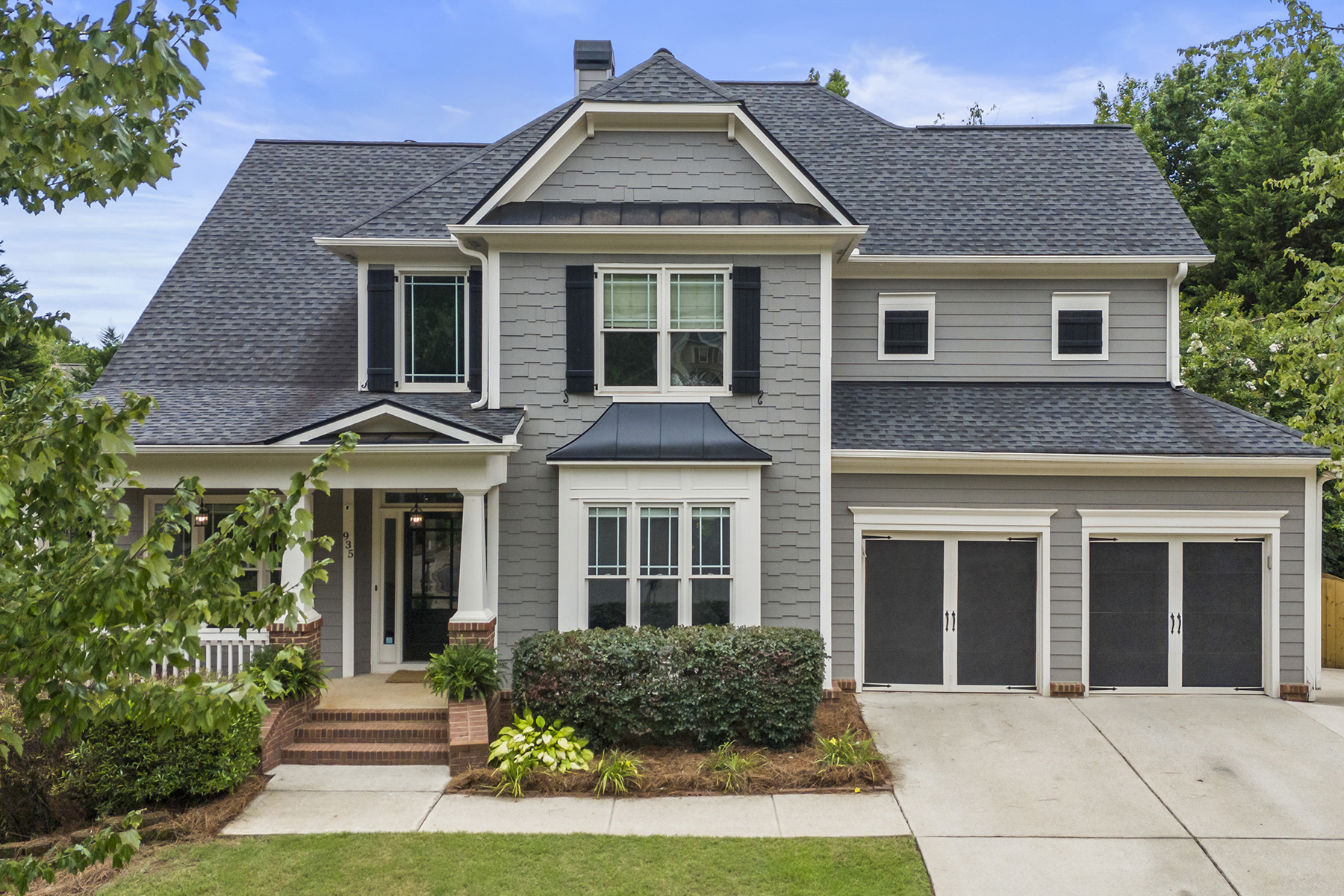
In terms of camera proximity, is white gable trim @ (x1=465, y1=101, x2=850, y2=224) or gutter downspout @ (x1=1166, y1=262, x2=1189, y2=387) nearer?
white gable trim @ (x1=465, y1=101, x2=850, y2=224)

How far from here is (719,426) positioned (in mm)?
10797

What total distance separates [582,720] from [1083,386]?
8811 mm

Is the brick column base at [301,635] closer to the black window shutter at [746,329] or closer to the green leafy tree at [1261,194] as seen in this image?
the black window shutter at [746,329]

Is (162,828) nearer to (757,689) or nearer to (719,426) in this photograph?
(757,689)

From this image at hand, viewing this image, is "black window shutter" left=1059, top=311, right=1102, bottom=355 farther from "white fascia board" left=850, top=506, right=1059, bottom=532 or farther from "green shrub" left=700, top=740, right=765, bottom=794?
"green shrub" left=700, top=740, right=765, bottom=794

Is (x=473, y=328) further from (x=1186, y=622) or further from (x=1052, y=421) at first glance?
(x=1186, y=622)

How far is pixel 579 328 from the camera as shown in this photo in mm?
10945

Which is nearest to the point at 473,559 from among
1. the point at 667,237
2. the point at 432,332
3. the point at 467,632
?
the point at 467,632

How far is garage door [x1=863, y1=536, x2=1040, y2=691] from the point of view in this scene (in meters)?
11.8

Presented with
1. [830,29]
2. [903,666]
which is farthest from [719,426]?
[830,29]

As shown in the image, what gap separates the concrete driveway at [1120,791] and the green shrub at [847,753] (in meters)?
A: 0.35

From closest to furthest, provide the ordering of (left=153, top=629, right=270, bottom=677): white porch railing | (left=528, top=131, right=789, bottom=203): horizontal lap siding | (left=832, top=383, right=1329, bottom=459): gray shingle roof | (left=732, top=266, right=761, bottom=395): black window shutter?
(left=153, top=629, right=270, bottom=677): white porch railing
(left=732, top=266, right=761, bottom=395): black window shutter
(left=528, top=131, right=789, bottom=203): horizontal lap siding
(left=832, top=383, right=1329, bottom=459): gray shingle roof

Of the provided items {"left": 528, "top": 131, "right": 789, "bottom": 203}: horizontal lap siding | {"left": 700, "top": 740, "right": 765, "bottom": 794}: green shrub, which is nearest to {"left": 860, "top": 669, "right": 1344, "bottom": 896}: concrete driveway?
{"left": 700, "top": 740, "right": 765, "bottom": 794}: green shrub

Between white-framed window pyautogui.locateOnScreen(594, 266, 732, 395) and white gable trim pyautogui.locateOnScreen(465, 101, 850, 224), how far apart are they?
1412 mm
